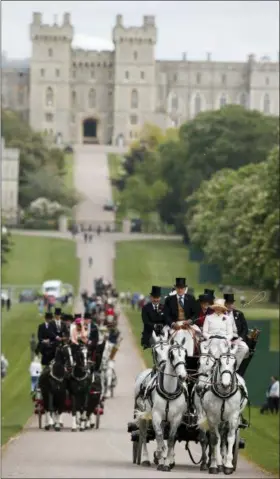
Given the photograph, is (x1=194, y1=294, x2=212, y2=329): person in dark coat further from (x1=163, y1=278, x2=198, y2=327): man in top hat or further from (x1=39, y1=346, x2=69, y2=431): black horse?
(x1=39, y1=346, x2=69, y2=431): black horse

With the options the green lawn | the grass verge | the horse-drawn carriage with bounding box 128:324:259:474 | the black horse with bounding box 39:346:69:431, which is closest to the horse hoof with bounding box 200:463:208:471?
the horse-drawn carriage with bounding box 128:324:259:474

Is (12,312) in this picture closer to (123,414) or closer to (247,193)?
(247,193)

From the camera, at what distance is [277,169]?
126938 mm

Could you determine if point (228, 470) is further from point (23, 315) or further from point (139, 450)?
point (23, 315)

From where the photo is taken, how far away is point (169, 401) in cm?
2530

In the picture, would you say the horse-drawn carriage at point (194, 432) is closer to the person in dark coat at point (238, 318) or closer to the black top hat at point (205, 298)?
the person in dark coat at point (238, 318)

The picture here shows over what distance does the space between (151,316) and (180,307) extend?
453mm

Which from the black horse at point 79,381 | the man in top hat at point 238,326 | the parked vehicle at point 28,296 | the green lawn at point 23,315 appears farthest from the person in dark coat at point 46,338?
the parked vehicle at point 28,296

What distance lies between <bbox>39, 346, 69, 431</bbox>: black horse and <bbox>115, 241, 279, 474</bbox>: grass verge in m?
1.80

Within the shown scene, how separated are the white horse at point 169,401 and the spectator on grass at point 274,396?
42.4m

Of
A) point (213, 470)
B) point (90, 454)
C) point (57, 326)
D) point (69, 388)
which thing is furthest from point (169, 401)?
point (90, 454)

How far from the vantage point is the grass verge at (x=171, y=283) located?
5445 cm

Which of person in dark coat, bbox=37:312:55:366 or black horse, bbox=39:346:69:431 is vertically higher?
person in dark coat, bbox=37:312:55:366

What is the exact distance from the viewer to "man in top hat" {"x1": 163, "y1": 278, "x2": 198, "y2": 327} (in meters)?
24.1
